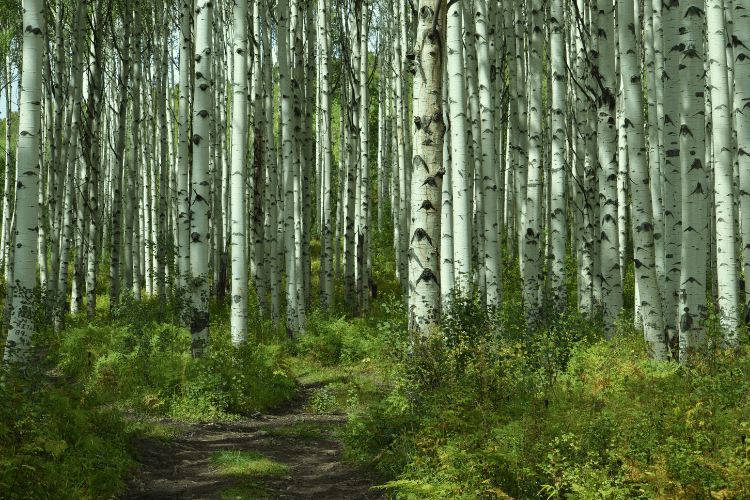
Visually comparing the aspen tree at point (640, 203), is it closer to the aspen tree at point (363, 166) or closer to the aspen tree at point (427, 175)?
the aspen tree at point (427, 175)

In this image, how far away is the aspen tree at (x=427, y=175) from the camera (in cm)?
584

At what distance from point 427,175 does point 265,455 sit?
11.1 feet

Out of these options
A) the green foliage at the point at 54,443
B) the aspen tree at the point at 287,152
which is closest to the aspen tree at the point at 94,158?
the aspen tree at the point at 287,152

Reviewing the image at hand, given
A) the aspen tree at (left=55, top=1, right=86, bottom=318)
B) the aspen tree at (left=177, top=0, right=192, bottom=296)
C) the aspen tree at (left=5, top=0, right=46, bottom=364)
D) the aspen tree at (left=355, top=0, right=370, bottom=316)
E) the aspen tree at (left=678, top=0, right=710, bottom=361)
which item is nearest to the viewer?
the aspen tree at (left=5, top=0, right=46, bottom=364)

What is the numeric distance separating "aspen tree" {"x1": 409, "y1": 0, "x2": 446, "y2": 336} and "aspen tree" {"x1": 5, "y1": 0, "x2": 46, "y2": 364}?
4.03 meters

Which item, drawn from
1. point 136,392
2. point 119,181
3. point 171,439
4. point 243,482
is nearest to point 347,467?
point 243,482

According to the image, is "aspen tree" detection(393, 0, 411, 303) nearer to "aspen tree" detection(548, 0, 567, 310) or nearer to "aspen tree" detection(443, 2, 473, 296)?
"aspen tree" detection(548, 0, 567, 310)

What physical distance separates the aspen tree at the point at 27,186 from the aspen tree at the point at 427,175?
4.03 metres

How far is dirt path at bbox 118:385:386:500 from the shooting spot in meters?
4.98

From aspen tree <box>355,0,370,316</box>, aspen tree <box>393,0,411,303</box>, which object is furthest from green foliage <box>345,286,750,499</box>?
aspen tree <box>393,0,411,303</box>

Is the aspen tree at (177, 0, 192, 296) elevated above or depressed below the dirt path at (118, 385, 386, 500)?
above

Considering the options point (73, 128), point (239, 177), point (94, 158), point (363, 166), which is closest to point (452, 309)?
point (239, 177)

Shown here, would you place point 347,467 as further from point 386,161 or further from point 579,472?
point 386,161

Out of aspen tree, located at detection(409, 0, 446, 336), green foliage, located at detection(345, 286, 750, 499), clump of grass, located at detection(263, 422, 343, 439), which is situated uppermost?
aspen tree, located at detection(409, 0, 446, 336)
